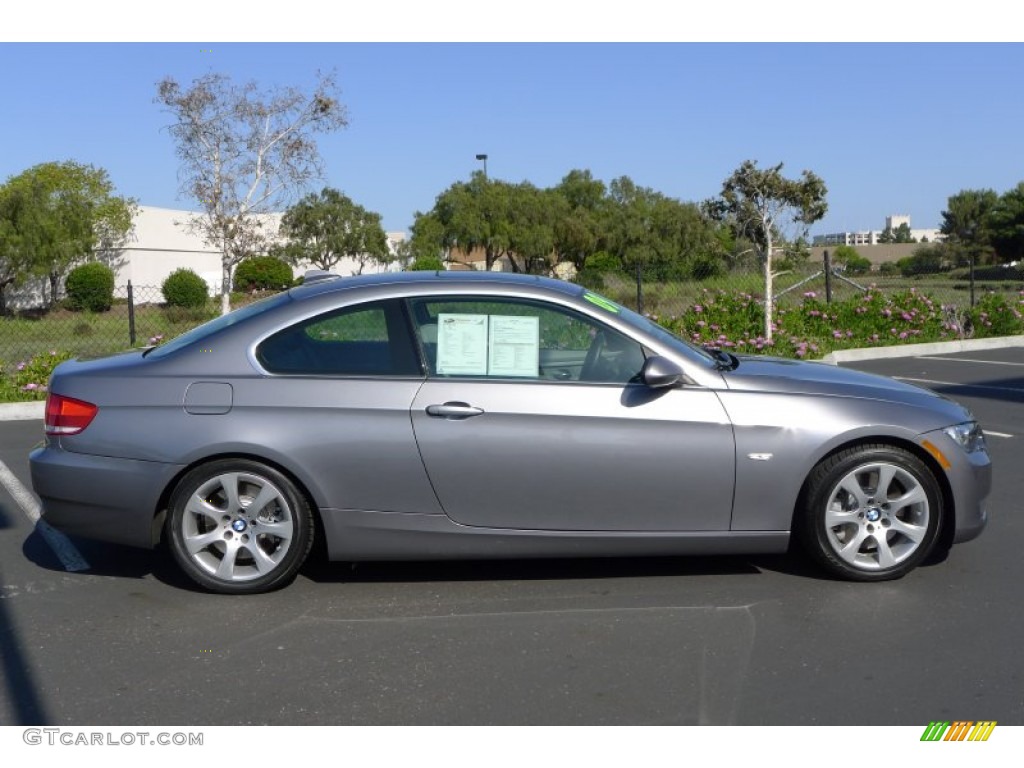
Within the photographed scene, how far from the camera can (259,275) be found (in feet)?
113

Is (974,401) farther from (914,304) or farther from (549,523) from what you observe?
(549,523)

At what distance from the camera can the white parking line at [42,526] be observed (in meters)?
5.76

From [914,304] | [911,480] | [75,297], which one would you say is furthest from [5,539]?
[75,297]

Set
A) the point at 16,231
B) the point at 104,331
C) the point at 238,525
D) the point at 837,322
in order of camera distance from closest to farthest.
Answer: the point at 238,525 → the point at 837,322 → the point at 104,331 → the point at 16,231

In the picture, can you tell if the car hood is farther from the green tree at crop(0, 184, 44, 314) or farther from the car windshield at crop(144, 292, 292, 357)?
the green tree at crop(0, 184, 44, 314)

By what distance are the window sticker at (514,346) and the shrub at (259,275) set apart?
29344 millimetres

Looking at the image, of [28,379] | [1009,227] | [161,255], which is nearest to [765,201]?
[28,379]

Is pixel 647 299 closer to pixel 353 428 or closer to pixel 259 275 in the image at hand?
pixel 353 428

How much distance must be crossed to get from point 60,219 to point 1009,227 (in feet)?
154

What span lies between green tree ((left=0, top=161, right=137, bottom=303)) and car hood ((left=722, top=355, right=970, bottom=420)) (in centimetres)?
3750

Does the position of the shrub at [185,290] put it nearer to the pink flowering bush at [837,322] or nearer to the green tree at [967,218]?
the pink flowering bush at [837,322]

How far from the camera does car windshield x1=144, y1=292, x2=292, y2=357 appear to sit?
5.31 metres

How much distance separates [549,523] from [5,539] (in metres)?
3.29
